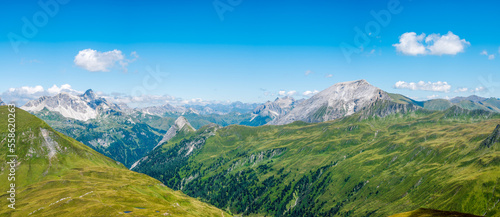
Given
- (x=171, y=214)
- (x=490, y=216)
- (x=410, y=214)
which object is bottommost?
(x=490, y=216)

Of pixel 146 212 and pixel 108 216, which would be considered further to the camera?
pixel 146 212

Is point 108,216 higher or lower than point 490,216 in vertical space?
higher

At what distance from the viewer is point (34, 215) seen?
17600 centimetres

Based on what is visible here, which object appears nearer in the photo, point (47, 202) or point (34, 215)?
point (34, 215)

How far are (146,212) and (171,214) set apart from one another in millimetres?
17807

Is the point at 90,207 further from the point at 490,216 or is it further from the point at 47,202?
the point at 490,216

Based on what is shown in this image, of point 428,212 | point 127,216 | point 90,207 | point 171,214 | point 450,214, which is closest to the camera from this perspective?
point 450,214

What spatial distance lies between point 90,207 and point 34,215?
34130 millimetres

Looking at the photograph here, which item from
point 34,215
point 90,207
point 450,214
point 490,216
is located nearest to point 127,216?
point 90,207

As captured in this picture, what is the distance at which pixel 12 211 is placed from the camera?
187125mm

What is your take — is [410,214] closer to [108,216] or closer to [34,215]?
[108,216]

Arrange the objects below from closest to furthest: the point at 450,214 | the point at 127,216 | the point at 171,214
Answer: the point at 450,214
the point at 127,216
the point at 171,214

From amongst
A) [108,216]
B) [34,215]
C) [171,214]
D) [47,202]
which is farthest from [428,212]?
[47,202]

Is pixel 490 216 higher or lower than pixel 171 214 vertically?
lower
